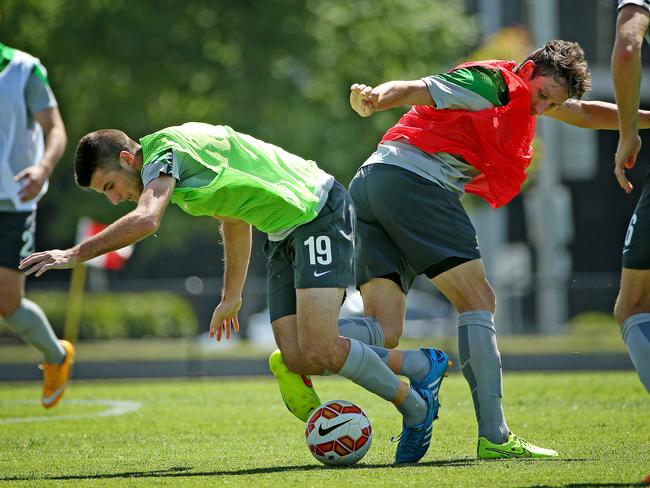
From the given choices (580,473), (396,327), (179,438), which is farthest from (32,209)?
(580,473)

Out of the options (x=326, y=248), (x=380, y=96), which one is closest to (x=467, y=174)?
(x=326, y=248)

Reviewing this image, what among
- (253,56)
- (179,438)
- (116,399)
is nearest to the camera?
(179,438)

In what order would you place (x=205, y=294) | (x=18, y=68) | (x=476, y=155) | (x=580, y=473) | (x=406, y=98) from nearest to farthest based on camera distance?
(x=580, y=473) → (x=406, y=98) → (x=476, y=155) → (x=18, y=68) → (x=205, y=294)

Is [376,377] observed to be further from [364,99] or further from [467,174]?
[364,99]

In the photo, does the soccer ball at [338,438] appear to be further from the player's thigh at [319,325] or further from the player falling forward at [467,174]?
the player falling forward at [467,174]

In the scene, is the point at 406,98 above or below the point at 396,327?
above

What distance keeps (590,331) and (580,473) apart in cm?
1553

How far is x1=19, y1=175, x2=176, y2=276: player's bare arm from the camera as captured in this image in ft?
17.7

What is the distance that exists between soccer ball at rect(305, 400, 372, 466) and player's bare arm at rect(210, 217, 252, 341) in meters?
0.88

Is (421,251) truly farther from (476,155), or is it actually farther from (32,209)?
(32,209)

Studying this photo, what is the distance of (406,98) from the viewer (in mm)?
6016

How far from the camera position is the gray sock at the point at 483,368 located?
624 cm

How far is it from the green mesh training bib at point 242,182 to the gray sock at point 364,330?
2.22 feet

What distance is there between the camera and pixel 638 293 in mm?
5719
